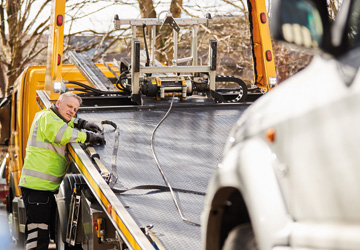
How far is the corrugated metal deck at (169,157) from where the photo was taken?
15.2ft

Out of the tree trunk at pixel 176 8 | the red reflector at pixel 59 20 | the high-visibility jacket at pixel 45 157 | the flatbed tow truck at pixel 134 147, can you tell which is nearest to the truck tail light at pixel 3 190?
the flatbed tow truck at pixel 134 147

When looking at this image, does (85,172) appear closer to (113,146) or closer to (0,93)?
(113,146)

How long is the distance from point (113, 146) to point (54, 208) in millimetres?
1241

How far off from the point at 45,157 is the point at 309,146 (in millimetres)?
4776

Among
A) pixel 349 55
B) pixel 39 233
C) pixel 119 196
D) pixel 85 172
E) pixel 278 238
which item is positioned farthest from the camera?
pixel 39 233

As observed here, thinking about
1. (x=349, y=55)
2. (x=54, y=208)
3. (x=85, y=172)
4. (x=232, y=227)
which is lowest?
(x=54, y=208)

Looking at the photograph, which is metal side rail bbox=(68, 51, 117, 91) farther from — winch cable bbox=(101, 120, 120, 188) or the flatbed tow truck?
winch cable bbox=(101, 120, 120, 188)

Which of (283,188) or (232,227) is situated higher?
(283,188)

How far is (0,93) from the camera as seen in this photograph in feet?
60.3

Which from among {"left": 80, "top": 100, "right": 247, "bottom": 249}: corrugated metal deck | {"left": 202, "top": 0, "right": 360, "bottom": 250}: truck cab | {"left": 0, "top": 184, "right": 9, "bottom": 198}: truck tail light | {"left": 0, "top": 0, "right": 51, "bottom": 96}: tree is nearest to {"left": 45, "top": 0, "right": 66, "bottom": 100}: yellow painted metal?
{"left": 80, "top": 100, "right": 247, "bottom": 249}: corrugated metal deck

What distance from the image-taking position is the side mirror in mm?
2242

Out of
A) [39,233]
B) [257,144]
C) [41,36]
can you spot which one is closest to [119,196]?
[39,233]

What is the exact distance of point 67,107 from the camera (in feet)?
21.9

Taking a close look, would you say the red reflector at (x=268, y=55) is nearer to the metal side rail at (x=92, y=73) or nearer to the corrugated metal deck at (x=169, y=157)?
the corrugated metal deck at (x=169, y=157)
